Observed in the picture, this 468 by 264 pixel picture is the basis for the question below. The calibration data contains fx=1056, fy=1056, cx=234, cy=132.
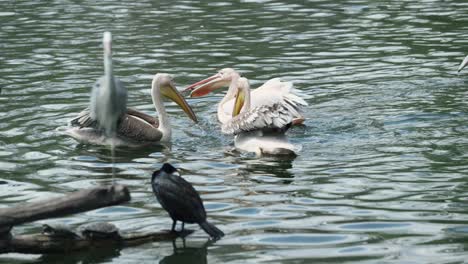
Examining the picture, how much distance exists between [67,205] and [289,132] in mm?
5399

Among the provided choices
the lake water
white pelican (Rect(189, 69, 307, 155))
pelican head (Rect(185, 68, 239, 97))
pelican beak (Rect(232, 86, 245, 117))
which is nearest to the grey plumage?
white pelican (Rect(189, 69, 307, 155))

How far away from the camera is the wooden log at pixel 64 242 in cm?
698

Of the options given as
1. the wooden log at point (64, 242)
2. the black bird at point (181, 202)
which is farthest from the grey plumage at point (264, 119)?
the wooden log at point (64, 242)

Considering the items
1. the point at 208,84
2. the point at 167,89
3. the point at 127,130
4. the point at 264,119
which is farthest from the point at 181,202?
the point at 208,84

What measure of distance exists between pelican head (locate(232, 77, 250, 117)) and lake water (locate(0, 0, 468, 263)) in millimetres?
420

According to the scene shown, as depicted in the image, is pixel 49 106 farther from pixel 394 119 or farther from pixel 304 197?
pixel 304 197

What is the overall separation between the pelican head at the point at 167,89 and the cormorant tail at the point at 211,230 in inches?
171

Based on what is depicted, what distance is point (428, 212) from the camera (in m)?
8.15

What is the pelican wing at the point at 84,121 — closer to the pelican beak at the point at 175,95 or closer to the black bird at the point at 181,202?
the pelican beak at the point at 175,95

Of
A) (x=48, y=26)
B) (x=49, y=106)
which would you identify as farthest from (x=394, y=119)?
(x=48, y=26)

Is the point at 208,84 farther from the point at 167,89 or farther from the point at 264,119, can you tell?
the point at 264,119

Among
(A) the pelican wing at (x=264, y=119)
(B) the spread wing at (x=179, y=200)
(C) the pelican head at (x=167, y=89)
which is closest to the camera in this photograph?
(B) the spread wing at (x=179, y=200)

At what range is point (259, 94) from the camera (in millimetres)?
12125

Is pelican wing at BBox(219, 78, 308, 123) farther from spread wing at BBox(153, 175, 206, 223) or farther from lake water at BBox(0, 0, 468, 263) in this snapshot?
spread wing at BBox(153, 175, 206, 223)
